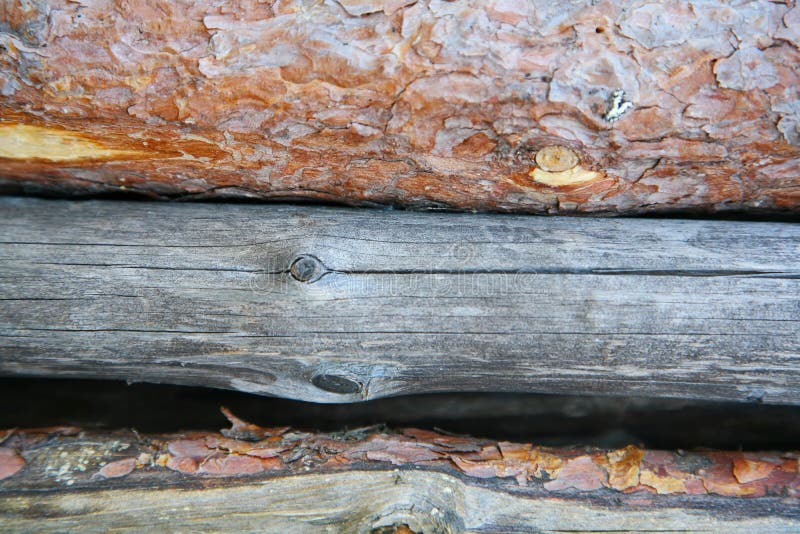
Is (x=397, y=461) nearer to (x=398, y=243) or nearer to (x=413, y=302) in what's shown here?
(x=413, y=302)

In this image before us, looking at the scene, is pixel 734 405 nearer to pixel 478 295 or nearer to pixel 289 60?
pixel 478 295

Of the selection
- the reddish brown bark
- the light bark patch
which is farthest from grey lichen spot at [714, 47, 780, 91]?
the light bark patch

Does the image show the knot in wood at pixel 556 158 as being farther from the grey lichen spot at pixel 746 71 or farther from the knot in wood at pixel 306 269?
the knot in wood at pixel 306 269

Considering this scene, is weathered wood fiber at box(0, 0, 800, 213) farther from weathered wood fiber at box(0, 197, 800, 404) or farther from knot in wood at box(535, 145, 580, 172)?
weathered wood fiber at box(0, 197, 800, 404)

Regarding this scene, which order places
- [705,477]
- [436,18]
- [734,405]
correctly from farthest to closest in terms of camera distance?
[734,405] → [705,477] → [436,18]

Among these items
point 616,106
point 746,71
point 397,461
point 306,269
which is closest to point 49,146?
point 306,269

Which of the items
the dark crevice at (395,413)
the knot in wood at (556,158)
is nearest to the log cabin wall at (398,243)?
the knot in wood at (556,158)

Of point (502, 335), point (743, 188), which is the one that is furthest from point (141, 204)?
point (743, 188)
